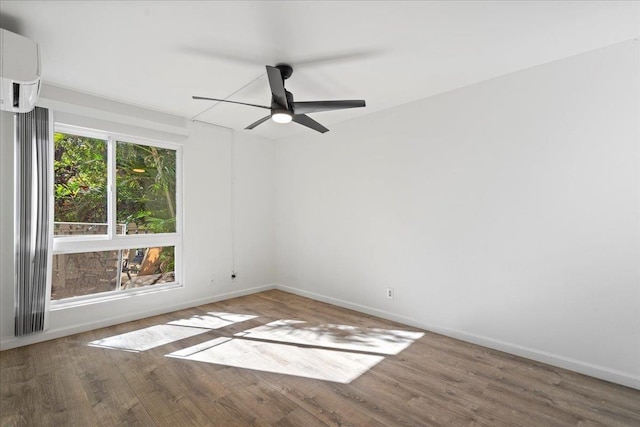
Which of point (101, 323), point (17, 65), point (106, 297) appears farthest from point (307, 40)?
point (101, 323)

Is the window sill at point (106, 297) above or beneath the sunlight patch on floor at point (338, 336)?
above

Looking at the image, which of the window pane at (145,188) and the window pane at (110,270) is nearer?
the window pane at (110,270)

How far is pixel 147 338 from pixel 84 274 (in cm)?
114

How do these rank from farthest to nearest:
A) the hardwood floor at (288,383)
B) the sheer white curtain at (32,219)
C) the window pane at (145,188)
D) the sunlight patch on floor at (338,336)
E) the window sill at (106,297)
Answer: the window pane at (145,188), the window sill at (106,297), the sunlight patch on floor at (338,336), the sheer white curtain at (32,219), the hardwood floor at (288,383)

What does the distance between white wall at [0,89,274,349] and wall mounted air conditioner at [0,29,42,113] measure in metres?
0.91

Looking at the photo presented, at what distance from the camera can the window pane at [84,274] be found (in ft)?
10.7

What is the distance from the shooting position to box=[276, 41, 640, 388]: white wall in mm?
2338

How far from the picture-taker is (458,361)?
2658 mm

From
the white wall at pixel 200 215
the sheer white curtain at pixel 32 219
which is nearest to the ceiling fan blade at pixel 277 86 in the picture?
the white wall at pixel 200 215

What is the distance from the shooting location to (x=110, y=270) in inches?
142

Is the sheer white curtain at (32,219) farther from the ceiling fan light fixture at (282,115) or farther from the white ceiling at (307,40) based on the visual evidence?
the ceiling fan light fixture at (282,115)

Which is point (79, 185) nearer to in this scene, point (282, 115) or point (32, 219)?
point (32, 219)

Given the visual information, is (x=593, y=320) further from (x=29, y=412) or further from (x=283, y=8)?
(x=29, y=412)

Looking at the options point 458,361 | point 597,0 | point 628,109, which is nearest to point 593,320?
point 458,361
